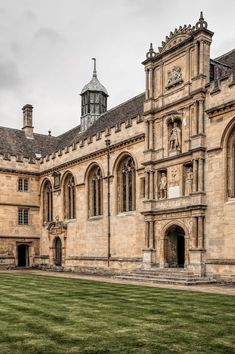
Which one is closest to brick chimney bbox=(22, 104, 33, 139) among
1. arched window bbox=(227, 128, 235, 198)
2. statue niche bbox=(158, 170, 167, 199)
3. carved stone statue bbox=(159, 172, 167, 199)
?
statue niche bbox=(158, 170, 167, 199)

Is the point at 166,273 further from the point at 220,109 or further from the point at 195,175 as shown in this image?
the point at 220,109

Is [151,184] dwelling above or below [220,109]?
below

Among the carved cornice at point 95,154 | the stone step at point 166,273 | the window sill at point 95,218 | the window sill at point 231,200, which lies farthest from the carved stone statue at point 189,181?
the window sill at point 95,218

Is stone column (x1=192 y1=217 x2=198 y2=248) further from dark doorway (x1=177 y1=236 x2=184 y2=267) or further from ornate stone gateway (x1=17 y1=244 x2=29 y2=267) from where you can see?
ornate stone gateway (x1=17 y1=244 x2=29 y2=267)

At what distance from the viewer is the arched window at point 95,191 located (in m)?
32.8

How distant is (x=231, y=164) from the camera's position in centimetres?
2239

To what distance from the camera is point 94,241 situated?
3238 cm

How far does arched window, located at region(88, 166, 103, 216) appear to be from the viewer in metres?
32.8

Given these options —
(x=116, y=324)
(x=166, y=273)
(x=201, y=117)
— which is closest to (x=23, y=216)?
(x=166, y=273)

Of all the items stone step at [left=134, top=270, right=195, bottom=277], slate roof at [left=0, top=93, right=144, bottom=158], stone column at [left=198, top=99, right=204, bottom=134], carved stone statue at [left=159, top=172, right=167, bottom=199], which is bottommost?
stone step at [left=134, top=270, right=195, bottom=277]

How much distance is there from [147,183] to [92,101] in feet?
60.4

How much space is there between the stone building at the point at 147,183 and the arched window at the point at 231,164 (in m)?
0.05

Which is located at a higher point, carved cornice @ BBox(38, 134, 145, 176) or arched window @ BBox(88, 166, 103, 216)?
carved cornice @ BBox(38, 134, 145, 176)

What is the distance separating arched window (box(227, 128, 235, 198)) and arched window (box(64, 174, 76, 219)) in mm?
16454
